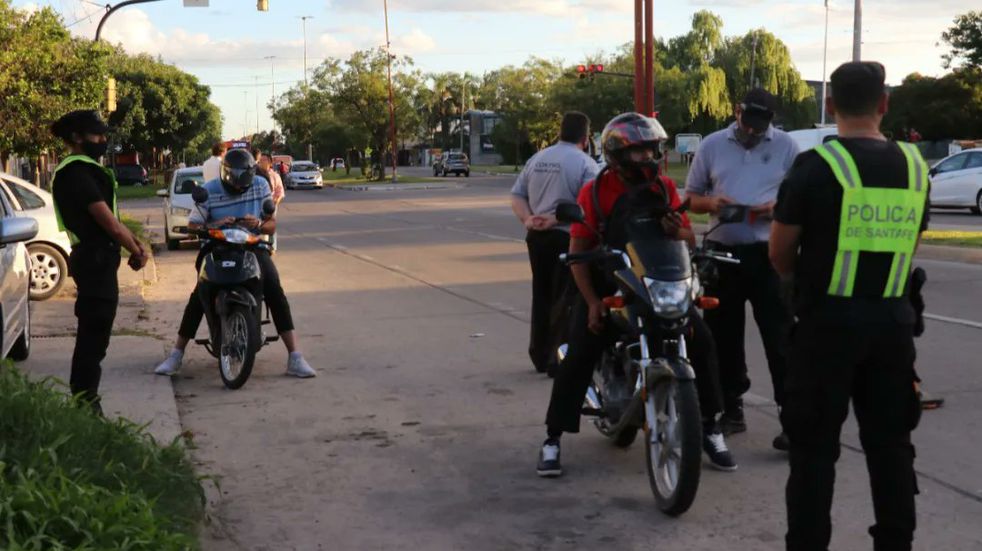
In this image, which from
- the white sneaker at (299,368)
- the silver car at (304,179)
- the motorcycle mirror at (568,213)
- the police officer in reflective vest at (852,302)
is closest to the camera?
the police officer in reflective vest at (852,302)

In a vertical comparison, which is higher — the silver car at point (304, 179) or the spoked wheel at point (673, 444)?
the spoked wheel at point (673, 444)

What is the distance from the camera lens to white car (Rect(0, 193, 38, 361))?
23.4ft

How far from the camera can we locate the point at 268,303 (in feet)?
29.3

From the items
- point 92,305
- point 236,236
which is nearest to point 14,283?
point 236,236

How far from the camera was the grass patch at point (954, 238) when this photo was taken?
1833 centimetres

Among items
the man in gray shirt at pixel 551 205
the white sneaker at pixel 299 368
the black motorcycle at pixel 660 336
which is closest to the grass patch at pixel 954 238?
the man in gray shirt at pixel 551 205

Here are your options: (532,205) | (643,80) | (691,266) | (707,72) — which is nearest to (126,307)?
(532,205)

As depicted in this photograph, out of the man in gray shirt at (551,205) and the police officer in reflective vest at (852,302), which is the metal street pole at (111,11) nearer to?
the man in gray shirt at (551,205)

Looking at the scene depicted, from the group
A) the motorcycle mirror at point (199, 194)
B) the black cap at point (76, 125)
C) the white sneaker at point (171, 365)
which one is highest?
the black cap at point (76, 125)

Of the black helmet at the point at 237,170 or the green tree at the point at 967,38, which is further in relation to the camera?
the green tree at the point at 967,38

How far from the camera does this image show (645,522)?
17.6 feet

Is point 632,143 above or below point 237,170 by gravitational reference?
above

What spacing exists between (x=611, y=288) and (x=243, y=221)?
372 cm

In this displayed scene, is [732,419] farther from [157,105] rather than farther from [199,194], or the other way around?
[157,105]
